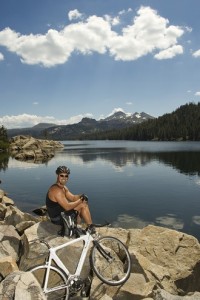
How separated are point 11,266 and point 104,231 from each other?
6.13 meters

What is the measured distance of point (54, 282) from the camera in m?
9.88

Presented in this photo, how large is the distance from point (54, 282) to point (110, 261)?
208 centimetres

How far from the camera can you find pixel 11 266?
10.2 metres

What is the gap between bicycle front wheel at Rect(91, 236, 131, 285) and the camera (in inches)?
420

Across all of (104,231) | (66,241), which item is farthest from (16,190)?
(66,241)

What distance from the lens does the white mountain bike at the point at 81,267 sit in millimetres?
9688

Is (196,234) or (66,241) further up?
(66,241)

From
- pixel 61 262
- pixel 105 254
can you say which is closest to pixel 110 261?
pixel 105 254

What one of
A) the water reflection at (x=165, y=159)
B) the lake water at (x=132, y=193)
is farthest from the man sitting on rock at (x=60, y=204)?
the water reflection at (x=165, y=159)

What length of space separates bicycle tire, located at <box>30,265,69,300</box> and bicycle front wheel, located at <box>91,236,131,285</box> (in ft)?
3.83

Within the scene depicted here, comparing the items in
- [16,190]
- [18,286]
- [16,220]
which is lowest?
[16,190]

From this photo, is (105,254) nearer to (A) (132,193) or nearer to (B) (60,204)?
(B) (60,204)

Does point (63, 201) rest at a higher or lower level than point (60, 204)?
higher

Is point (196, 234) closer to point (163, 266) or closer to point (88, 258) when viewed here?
point (163, 266)
